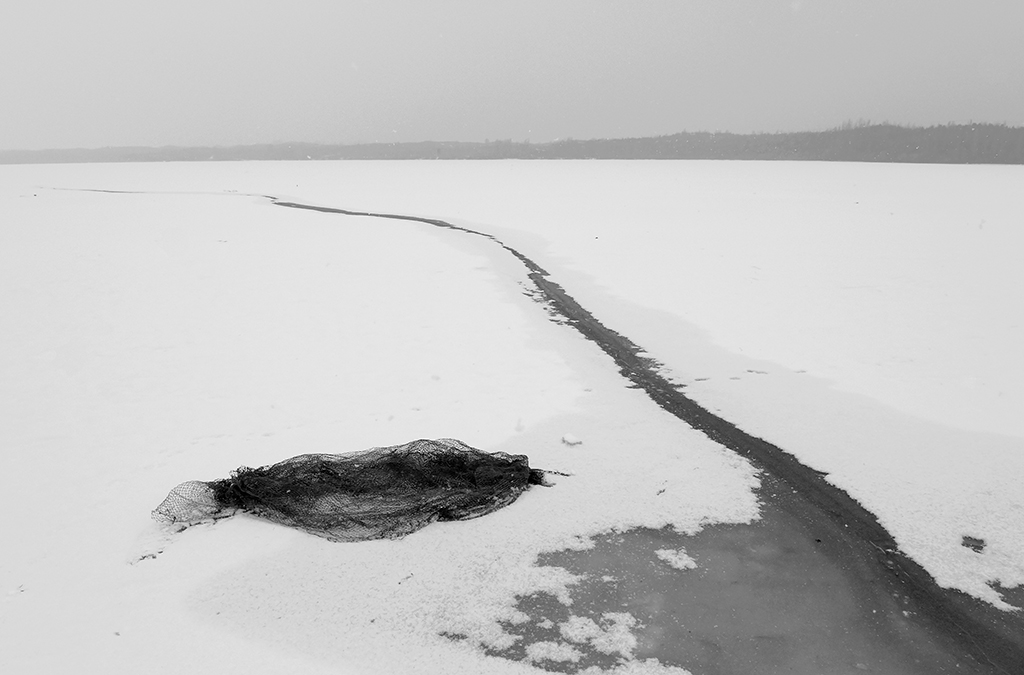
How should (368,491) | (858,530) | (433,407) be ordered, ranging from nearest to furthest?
(858,530) → (368,491) → (433,407)

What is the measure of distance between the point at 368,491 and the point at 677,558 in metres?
2.01

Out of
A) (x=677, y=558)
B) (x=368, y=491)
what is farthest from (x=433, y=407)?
(x=677, y=558)

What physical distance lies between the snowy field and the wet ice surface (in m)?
0.11

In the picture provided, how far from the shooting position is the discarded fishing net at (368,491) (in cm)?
389

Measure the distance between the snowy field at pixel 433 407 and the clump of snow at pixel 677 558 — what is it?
1.04ft

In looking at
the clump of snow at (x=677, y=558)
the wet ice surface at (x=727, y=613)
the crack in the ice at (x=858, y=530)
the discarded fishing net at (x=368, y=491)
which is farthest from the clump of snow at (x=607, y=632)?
the crack in the ice at (x=858, y=530)

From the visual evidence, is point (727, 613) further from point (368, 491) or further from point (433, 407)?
point (433, 407)

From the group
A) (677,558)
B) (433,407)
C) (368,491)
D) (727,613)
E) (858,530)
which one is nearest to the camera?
(727,613)

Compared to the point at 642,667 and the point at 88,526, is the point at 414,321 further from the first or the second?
the point at 642,667

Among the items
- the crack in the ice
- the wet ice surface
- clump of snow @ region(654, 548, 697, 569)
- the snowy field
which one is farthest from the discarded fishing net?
the crack in the ice

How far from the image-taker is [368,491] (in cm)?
411

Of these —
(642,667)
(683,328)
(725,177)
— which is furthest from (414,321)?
(725,177)

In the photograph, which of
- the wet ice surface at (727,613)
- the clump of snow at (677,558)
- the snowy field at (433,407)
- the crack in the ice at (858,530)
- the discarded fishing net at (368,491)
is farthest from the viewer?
the discarded fishing net at (368,491)

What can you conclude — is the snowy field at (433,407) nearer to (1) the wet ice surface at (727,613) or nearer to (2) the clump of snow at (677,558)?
(1) the wet ice surface at (727,613)
